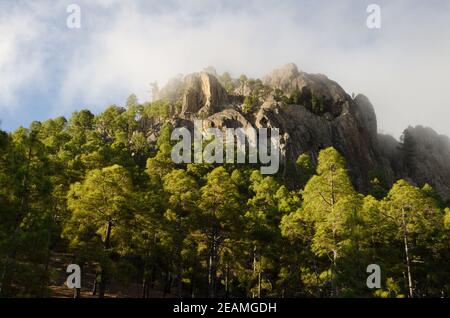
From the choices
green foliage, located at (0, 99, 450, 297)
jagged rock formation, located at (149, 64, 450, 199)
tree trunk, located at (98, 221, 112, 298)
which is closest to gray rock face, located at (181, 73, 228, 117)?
jagged rock formation, located at (149, 64, 450, 199)

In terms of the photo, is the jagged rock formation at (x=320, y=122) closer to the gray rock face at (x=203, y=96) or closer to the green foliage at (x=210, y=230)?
the gray rock face at (x=203, y=96)

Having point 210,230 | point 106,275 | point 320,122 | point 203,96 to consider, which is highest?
point 203,96

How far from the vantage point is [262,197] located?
3959cm

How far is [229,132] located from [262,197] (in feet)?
122

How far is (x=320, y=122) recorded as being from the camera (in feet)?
285

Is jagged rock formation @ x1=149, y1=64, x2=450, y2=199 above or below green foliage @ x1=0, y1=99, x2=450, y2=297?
above

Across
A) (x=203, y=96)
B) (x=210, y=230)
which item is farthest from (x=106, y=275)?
(x=203, y=96)

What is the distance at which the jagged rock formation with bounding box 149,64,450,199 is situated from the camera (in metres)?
80.8

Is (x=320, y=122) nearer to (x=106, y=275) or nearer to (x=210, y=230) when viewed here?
(x=210, y=230)

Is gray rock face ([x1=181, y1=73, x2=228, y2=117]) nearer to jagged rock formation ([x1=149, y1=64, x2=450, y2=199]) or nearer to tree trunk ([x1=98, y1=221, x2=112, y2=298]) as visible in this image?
jagged rock formation ([x1=149, y1=64, x2=450, y2=199])

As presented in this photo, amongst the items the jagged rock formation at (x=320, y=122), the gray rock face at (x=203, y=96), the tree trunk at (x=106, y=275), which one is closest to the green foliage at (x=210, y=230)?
the tree trunk at (x=106, y=275)

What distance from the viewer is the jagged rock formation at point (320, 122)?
80.8 metres

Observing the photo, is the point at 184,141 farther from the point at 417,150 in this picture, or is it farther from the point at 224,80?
the point at 417,150

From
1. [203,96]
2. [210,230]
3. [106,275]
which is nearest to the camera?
[106,275]
